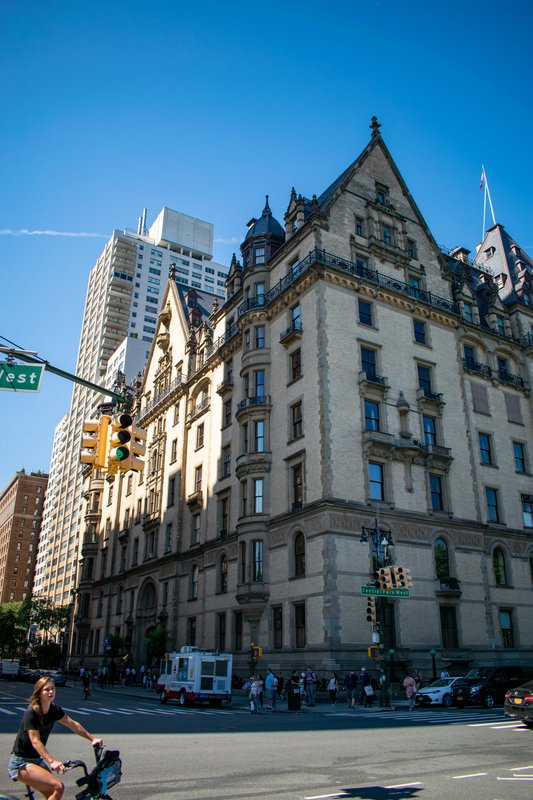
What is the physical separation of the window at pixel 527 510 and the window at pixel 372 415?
14.9m

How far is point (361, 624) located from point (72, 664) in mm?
50695

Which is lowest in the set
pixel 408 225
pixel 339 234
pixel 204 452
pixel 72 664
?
pixel 72 664

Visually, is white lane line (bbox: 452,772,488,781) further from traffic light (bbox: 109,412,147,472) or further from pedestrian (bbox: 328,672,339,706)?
pedestrian (bbox: 328,672,339,706)

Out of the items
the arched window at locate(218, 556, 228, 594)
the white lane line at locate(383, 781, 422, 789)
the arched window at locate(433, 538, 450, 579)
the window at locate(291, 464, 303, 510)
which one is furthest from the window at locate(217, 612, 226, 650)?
the white lane line at locate(383, 781, 422, 789)

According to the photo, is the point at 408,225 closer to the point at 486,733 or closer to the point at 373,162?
the point at 373,162

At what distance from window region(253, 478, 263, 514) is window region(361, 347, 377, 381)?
9.62 meters

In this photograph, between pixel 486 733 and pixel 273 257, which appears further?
pixel 273 257

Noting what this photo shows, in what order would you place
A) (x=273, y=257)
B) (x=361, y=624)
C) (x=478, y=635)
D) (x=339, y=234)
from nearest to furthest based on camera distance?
(x=361, y=624) → (x=478, y=635) → (x=339, y=234) → (x=273, y=257)

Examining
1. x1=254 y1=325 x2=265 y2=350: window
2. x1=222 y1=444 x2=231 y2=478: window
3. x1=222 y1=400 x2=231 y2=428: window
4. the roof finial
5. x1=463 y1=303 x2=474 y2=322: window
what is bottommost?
x1=222 y1=444 x2=231 y2=478: window

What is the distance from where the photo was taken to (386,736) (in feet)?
54.6

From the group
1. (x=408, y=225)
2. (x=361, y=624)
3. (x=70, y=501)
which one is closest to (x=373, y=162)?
(x=408, y=225)

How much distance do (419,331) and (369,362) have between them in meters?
6.47

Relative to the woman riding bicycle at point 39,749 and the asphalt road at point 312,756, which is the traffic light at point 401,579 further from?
the woman riding bicycle at point 39,749

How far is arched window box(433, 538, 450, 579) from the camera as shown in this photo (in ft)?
125
